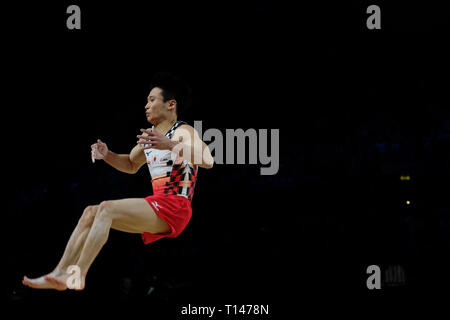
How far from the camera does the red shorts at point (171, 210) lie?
3621 mm

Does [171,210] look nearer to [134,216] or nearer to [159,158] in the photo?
[134,216]

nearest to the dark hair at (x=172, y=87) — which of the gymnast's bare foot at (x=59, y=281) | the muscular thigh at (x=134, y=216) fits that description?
the muscular thigh at (x=134, y=216)

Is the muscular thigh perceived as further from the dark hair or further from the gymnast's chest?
the dark hair

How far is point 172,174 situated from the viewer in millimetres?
3820

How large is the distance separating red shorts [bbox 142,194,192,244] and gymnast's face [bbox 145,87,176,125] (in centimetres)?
63

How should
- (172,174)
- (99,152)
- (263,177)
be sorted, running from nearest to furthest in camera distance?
(172,174), (99,152), (263,177)

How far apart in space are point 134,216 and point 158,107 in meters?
0.92

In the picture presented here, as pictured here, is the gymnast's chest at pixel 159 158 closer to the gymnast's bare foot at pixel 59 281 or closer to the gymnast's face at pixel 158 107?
the gymnast's face at pixel 158 107

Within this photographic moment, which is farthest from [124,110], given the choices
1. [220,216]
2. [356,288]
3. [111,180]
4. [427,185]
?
[427,185]

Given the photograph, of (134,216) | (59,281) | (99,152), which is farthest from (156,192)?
(59,281)

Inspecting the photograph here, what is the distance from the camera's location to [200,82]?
812 centimetres

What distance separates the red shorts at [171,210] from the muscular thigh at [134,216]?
4cm
